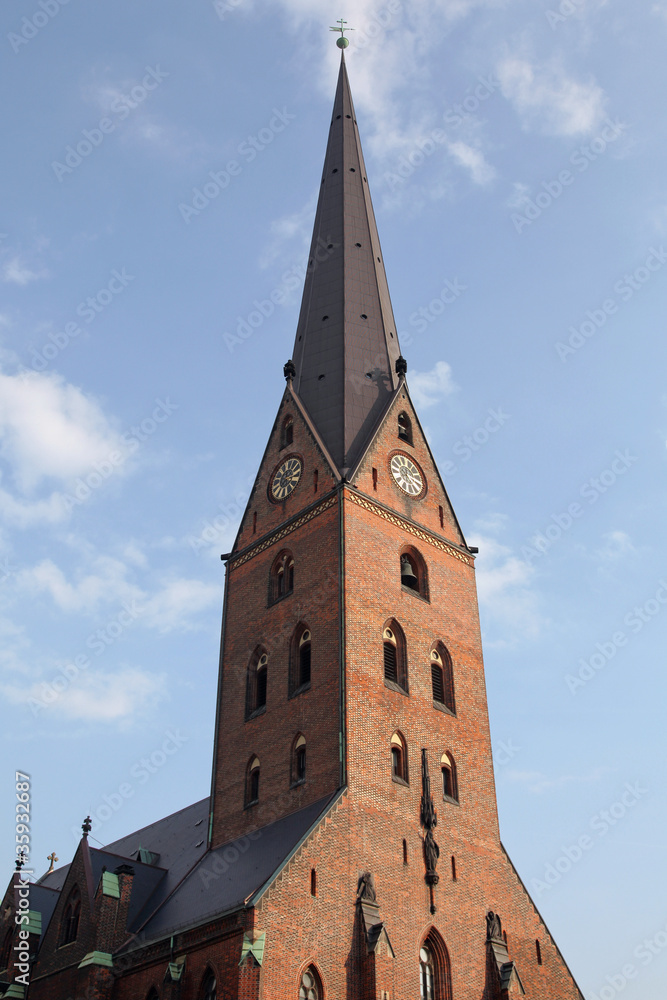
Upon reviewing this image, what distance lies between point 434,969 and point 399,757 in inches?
245

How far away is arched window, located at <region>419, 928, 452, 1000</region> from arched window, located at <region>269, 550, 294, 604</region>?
1286 centimetres

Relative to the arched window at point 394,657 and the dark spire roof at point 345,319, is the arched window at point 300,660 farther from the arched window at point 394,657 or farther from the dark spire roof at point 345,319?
the dark spire roof at point 345,319

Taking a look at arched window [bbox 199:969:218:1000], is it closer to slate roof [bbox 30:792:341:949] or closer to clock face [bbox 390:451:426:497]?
slate roof [bbox 30:792:341:949]

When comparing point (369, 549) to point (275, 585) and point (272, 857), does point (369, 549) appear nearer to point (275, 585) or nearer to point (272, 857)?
point (275, 585)

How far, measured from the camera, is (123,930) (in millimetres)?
33969

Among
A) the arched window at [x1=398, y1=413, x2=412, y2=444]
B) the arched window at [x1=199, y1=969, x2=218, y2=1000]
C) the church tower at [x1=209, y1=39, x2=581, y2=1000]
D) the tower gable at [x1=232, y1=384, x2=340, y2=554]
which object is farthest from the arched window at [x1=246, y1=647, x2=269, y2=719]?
the arched window at [x1=398, y1=413, x2=412, y2=444]

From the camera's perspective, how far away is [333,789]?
105 feet

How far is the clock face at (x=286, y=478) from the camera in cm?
4134

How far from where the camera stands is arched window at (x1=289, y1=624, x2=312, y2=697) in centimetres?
3588

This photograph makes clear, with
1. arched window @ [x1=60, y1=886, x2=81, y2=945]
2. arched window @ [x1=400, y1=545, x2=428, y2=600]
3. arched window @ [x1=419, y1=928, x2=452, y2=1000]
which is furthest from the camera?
arched window @ [x1=400, y1=545, x2=428, y2=600]

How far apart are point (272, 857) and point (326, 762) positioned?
3.30m

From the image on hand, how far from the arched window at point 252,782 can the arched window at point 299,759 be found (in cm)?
209

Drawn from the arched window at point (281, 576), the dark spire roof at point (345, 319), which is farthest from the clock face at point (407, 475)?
the arched window at point (281, 576)

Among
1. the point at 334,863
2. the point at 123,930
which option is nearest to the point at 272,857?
the point at 334,863
